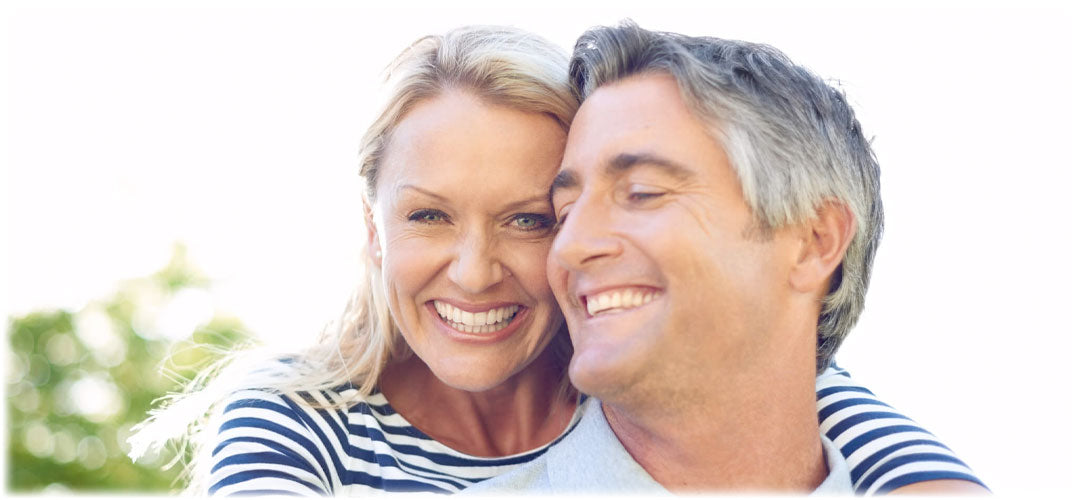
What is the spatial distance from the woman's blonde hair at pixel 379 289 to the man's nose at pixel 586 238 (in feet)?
1.73

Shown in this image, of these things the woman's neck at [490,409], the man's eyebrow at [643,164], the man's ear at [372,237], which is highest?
the man's eyebrow at [643,164]

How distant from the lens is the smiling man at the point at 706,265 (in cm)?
244

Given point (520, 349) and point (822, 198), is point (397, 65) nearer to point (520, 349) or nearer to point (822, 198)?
point (520, 349)

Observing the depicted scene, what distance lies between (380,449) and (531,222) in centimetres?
81

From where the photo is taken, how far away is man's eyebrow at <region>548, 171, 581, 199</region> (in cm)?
263

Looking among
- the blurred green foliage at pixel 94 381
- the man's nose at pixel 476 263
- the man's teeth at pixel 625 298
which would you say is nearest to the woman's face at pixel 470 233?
the man's nose at pixel 476 263

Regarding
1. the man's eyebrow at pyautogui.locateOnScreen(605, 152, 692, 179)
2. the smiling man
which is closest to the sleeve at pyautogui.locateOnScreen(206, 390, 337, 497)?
the smiling man

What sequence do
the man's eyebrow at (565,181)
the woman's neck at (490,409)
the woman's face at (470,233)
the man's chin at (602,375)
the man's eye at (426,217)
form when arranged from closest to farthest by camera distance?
the man's chin at (602,375)
the man's eyebrow at (565,181)
the woman's face at (470,233)
the man's eye at (426,217)
the woman's neck at (490,409)

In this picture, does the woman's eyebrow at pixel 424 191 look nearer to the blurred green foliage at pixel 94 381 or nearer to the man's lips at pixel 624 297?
the man's lips at pixel 624 297

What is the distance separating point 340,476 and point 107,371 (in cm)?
933

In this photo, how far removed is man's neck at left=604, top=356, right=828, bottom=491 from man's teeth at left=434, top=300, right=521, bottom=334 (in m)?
0.58

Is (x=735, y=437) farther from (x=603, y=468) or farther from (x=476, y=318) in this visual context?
(x=476, y=318)

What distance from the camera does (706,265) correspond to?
7.91 feet

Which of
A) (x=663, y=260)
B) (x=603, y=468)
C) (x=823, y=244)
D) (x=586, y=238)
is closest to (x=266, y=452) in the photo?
(x=603, y=468)
